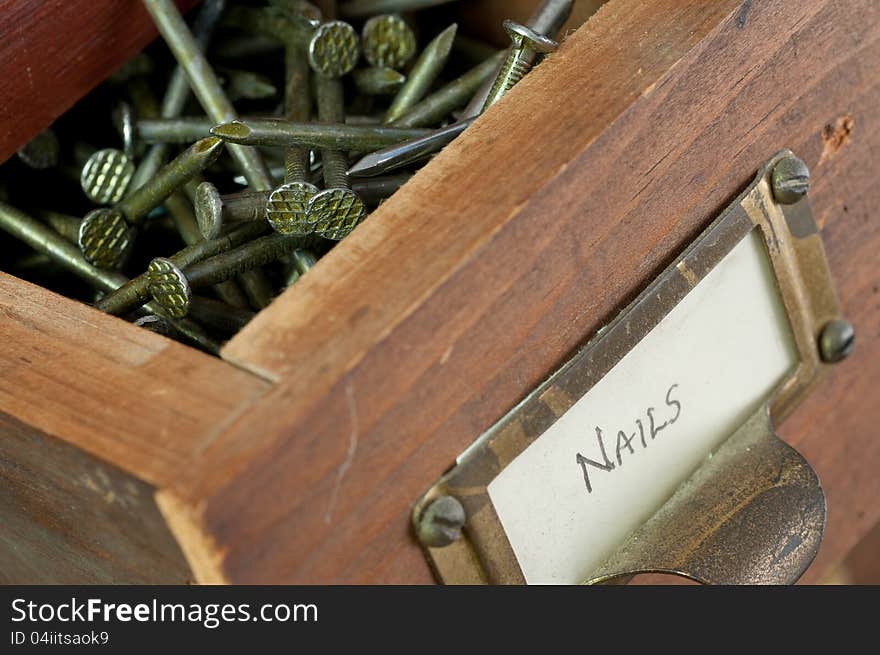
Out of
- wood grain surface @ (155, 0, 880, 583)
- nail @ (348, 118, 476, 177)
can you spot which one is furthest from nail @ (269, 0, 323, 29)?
wood grain surface @ (155, 0, 880, 583)

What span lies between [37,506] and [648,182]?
1.49 feet

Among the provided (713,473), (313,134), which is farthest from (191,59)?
(713,473)

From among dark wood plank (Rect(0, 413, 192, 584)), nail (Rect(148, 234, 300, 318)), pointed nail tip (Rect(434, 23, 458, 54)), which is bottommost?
dark wood plank (Rect(0, 413, 192, 584))

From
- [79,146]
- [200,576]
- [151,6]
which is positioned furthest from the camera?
[79,146]

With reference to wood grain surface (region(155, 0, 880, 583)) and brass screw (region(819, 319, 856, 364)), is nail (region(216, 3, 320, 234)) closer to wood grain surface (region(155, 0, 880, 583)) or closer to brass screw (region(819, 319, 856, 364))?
wood grain surface (region(155, 0, 880, 583))

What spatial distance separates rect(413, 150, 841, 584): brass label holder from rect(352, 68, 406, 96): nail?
36 cm

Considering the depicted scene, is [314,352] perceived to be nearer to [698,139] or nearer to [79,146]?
[698,139]

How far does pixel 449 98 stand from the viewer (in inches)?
44.1

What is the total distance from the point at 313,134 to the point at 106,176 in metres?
0.22

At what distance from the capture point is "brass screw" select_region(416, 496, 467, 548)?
31.3 inches

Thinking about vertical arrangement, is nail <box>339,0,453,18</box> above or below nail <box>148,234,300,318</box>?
above

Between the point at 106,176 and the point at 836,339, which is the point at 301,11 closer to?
the point at 106,176
